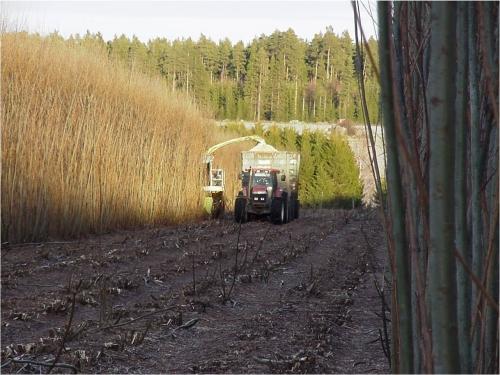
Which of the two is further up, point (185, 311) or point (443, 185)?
point (443, 185)

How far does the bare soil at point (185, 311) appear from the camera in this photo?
4.02 metres

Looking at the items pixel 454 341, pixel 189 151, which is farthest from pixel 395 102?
pixel 189 151

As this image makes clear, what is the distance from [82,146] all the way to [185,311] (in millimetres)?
6019

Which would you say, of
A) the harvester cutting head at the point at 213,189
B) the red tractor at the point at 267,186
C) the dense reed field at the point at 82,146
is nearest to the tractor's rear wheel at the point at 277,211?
the red tractor at the point at 267,186

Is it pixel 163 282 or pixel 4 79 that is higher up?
pixel 4 79

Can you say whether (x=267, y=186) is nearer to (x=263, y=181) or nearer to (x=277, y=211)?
(x=263, y=181)

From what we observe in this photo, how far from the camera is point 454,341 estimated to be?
3.64ft

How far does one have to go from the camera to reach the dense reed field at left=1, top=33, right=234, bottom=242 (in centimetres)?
948

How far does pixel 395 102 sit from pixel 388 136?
61 millimetres

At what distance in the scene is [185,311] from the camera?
538 centimetres

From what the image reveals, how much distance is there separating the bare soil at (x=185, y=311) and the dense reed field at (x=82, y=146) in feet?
2.24

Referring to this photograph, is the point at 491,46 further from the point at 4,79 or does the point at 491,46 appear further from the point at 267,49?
the point at 267,49

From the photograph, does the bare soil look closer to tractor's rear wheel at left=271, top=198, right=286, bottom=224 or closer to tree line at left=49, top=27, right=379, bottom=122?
tractor's rear wheel at left=271, top=198, right=286, bottom=224

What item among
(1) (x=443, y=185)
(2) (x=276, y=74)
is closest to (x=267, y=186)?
(1) (x=443, y=185)
